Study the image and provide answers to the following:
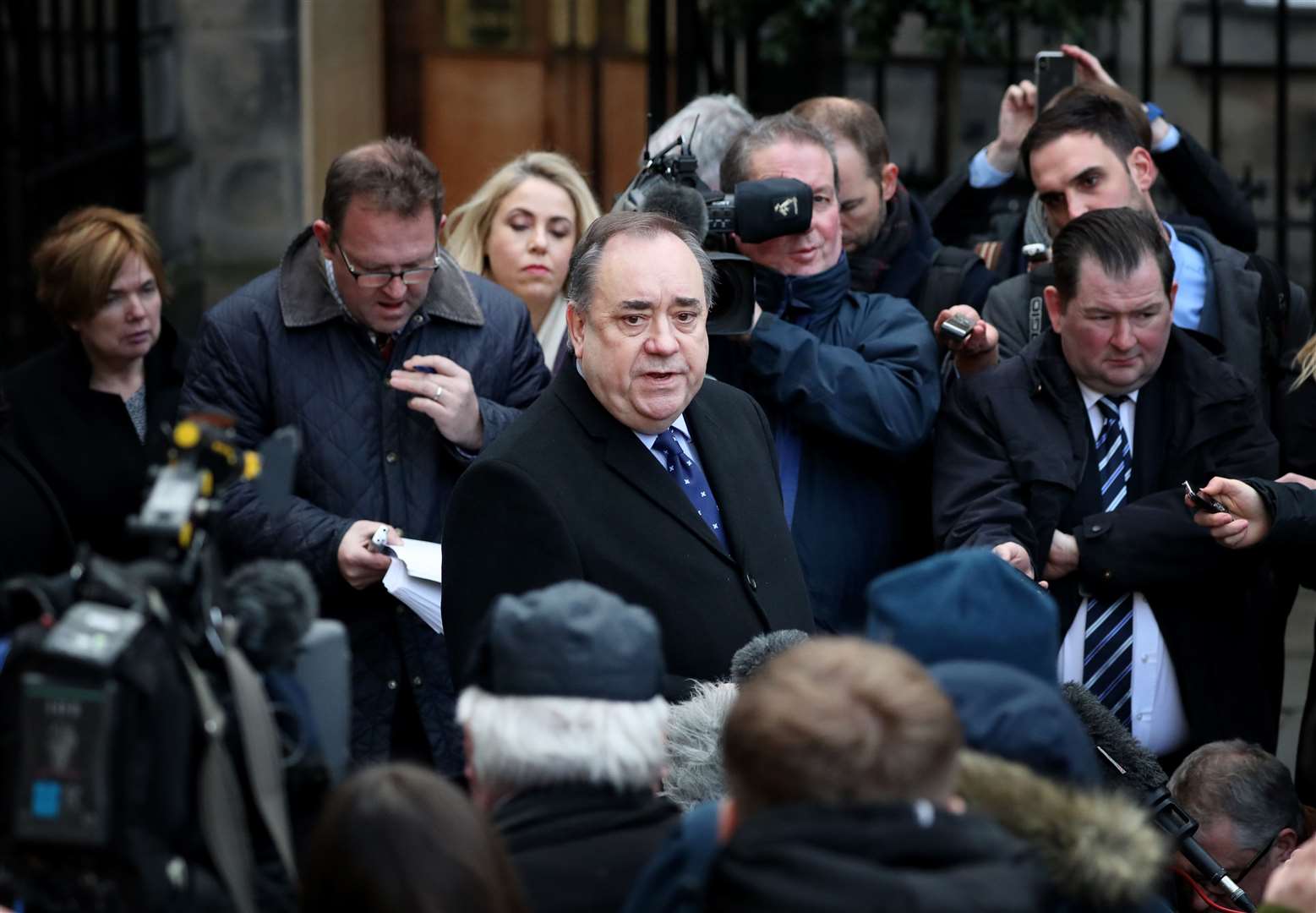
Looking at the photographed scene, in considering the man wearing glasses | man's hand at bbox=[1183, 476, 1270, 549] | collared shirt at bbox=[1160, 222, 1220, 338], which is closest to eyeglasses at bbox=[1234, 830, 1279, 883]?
man's hand at bbox=[1183, 476, 1270, 549]

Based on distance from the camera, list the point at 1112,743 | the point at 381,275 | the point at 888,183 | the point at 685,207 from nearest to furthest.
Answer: the point at 1112,743 < the point at 381,275 < the point at 685,207 < the point at 888,183

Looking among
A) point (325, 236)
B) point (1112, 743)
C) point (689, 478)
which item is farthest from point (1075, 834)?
point (325, 236)

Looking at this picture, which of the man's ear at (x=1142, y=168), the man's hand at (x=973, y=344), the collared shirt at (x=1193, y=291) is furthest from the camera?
the man's ear at (x=1142, y=168)

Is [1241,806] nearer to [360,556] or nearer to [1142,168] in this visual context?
[1142,168]

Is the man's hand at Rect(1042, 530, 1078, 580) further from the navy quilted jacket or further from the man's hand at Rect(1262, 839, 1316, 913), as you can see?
the man's hand at Rect(1262, 839, 1316, 913)

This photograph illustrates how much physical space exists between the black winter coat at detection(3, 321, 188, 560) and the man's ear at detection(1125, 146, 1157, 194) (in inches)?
87.6

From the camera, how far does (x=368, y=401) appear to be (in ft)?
13.1

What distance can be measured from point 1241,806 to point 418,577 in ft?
5.22

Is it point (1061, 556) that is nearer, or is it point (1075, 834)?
point (1075, 834)

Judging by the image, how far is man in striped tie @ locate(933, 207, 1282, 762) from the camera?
3951 millimetres

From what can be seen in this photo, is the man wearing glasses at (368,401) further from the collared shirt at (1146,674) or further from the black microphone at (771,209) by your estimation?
the collared shirt at (1146,674)

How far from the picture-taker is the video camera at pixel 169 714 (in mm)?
2189

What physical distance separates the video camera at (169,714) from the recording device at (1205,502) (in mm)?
1998

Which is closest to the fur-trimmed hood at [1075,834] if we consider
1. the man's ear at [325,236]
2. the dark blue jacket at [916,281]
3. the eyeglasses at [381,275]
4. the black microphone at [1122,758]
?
the black microphone at [1122,758]
